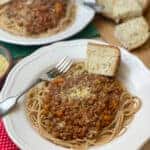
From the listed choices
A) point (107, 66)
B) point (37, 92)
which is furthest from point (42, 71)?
point (107, 66)

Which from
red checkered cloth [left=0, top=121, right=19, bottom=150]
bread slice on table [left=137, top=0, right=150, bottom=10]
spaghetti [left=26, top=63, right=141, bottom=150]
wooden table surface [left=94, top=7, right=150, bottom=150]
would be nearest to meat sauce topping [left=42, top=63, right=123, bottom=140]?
spaghetti [left=26, top=63, right=141, bottom=150]

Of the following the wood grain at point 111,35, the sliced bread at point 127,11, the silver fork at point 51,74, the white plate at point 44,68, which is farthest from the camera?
the sliced bread at point 127,11

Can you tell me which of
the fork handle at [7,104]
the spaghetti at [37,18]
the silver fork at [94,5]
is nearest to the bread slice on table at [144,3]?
the silver fork at [94,5]

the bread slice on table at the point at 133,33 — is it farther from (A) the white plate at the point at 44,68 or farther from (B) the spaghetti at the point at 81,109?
(B) the spaghetti at the point at 81,109

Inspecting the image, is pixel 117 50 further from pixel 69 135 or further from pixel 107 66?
pixel 69 135

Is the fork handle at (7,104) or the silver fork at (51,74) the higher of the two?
the fork handle at (7,104)
